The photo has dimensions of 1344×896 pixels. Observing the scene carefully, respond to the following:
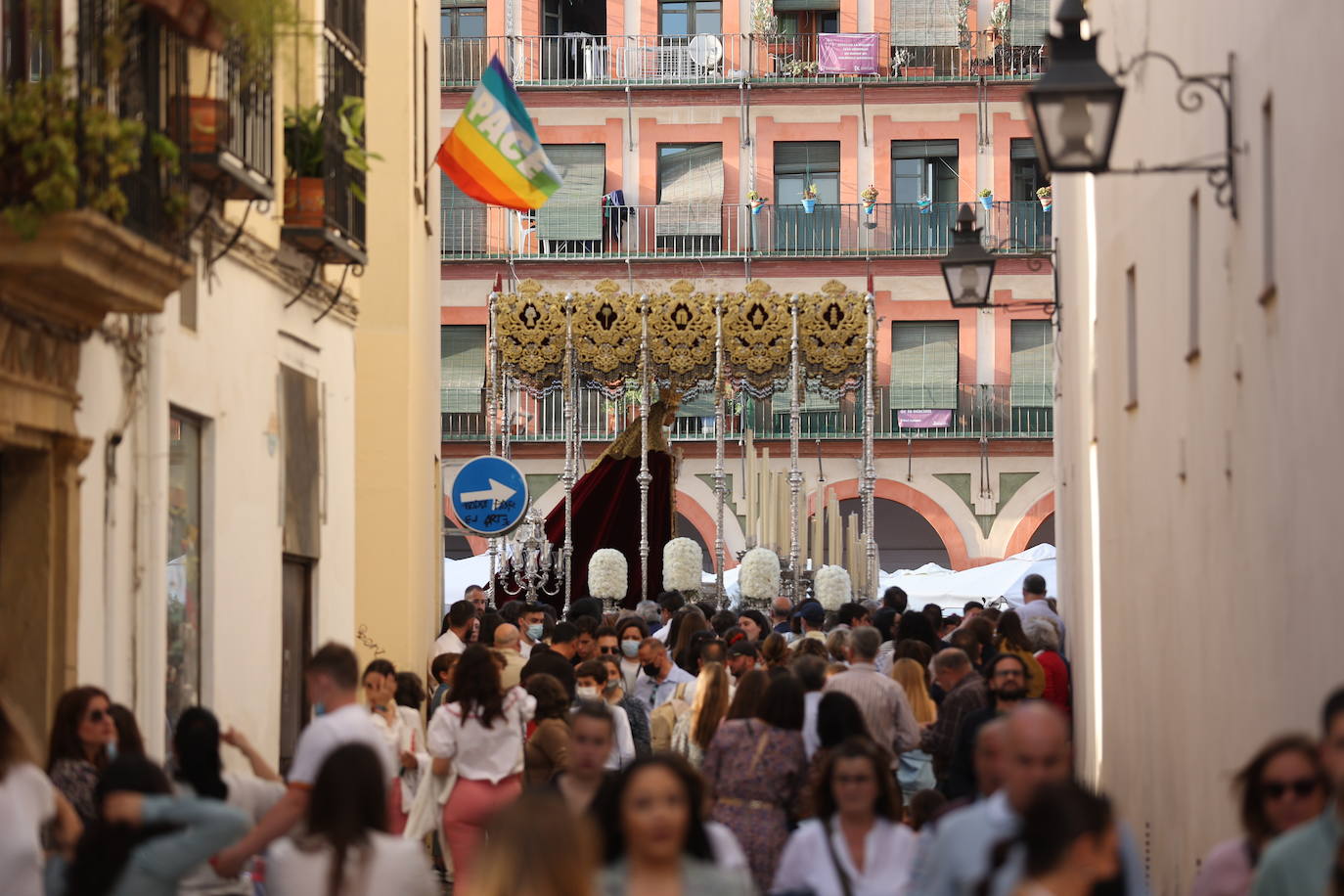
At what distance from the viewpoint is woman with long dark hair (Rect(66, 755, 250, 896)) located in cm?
605

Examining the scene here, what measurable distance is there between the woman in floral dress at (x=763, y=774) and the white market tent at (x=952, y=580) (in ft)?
58.0

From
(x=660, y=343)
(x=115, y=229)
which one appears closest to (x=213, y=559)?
(x=115, y=229)

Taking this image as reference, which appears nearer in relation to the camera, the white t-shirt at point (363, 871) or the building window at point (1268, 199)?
the white t-shirt at point (363, 871)

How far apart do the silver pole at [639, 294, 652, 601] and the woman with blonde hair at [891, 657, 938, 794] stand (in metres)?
11.9

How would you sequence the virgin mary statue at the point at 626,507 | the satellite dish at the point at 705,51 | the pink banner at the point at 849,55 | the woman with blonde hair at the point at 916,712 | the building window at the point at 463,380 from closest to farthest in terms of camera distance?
the woman with blonde hair at the point at 916,712 → the virgin mary statue at the point at 626,507 → the pink banner at the point at 849,55 → the building window at the point at 463,380 → the satellite dish at the point at 705,51

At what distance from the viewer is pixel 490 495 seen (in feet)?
57.9

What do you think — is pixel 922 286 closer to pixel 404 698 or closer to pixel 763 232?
pixel 763 232

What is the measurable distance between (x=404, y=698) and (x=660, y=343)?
12372 millimetres

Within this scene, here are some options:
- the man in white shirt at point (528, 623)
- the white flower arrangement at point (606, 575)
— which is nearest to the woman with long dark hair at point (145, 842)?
the man in white shirt at point (528, 623)

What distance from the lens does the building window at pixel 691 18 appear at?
44.8 m

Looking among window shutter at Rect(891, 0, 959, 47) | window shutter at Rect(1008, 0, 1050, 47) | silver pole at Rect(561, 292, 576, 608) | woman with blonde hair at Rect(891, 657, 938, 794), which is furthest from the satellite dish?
woman with blonde hair at Rect(891, 657, 938, 794)

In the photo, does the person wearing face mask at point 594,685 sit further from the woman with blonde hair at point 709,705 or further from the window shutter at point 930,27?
the window shutter at point 930,27

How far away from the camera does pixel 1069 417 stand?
20812 millimetres

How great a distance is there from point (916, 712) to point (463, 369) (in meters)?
31.4
